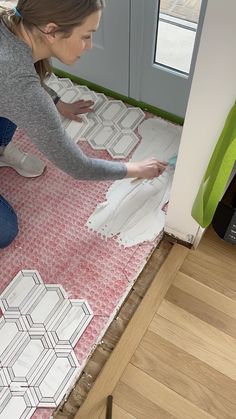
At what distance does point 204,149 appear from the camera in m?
0.97

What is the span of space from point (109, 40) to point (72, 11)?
2.19 ft

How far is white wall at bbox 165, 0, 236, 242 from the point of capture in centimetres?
72

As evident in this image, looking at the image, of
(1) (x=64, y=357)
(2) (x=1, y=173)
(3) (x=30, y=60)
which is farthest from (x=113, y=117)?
(1) (x=64, y=357)

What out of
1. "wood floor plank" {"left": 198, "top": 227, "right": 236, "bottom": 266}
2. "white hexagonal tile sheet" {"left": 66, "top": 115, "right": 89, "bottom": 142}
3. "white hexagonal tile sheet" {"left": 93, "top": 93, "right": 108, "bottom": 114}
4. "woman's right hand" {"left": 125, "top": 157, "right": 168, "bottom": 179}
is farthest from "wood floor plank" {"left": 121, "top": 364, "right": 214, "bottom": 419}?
"white hexagonal tile sheet" {"left": 93, "top": 93, "right": 108, "bottom": 114}

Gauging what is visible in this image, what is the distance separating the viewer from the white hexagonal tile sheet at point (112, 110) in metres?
1.60

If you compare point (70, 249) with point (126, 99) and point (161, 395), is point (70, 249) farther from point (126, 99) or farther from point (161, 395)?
point (126, 99)

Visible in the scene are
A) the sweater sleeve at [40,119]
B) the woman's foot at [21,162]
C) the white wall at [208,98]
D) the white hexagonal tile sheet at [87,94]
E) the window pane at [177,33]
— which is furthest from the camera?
the white hexagonal tile sheet at [87,94]

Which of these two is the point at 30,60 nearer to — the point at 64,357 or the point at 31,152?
the point at 31,152

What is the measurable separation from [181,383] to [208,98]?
70cm

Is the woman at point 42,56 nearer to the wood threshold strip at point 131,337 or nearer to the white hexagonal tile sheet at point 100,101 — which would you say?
the wood threshold strip at point 131,337

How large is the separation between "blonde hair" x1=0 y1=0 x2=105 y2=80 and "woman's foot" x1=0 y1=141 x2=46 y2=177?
568mm

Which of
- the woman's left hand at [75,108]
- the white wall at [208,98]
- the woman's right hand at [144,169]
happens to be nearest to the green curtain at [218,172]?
the white wall at [208,98]

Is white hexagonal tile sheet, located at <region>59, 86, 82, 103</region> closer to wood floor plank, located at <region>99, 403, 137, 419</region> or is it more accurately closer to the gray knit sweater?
the gray knit sweater

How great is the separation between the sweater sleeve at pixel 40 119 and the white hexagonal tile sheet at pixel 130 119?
52 cm
